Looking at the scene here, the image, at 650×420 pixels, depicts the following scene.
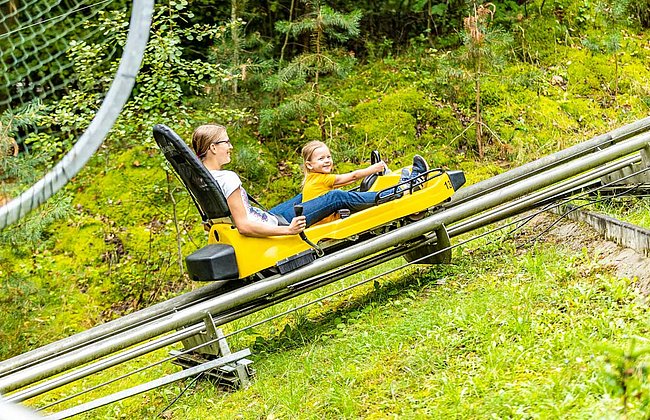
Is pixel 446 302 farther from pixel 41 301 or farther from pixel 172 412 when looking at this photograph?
pixel 41 301

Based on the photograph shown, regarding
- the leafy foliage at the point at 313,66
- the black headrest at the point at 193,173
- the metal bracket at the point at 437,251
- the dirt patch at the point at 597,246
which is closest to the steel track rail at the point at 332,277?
the metal bracket at the point at 437,251

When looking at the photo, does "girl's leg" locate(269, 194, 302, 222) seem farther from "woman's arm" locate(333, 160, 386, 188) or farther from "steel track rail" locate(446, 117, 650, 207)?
"steel track rail" locate(446, 117, 650, 207)

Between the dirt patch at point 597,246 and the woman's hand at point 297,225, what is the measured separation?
1409 mm

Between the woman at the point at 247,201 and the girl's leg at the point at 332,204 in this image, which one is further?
the girl's leg at the point at 332,204

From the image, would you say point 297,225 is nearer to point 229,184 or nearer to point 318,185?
point 229,184

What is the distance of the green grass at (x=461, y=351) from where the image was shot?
8.89 feet

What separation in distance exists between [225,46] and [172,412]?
181 inches

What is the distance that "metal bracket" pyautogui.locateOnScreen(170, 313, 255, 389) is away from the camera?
3.85 metres

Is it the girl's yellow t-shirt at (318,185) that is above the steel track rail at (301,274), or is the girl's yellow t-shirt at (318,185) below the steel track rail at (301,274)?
above

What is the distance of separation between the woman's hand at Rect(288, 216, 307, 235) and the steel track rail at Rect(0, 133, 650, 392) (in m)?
0.20

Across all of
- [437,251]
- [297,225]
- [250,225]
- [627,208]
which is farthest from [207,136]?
[627,208]

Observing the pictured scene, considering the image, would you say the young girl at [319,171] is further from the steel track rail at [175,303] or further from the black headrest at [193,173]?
the black headrest at [193,173]

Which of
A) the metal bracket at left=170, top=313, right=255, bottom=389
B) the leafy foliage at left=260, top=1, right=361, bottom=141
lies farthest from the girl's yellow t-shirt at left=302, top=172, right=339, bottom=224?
the leafy foliage at left=260, top=1, right=361, bottom=141

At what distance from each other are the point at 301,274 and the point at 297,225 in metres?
0.26
